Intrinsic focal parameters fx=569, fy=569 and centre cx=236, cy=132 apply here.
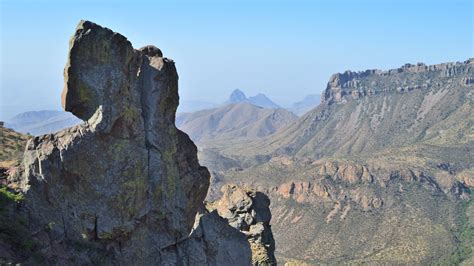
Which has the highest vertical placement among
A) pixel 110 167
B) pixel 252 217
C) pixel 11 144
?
pixel 11 144

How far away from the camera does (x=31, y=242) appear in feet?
71.8

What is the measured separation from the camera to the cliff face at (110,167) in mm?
23641

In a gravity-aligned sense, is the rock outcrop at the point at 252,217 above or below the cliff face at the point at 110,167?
below

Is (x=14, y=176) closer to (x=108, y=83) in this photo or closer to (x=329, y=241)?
(x=108, y=83)

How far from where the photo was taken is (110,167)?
81.2 ft

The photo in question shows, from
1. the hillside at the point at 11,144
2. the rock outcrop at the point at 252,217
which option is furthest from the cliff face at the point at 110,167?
the hillside at the point at 11,144

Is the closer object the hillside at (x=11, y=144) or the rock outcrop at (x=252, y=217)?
the hillside at (x=11, y=144)

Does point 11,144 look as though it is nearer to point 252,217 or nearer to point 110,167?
point 252,217

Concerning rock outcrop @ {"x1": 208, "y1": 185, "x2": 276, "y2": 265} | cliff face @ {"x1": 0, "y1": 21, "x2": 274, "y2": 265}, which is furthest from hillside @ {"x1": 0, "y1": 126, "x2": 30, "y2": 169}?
cliff face @ {"x1": 0, "y1": 21, "x2": 274, "y2": 265}

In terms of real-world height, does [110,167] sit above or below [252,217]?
above

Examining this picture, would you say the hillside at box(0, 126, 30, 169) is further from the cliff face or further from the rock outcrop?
the cliff face

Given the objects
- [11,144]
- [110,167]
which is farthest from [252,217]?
[110,167]

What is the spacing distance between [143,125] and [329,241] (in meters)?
158

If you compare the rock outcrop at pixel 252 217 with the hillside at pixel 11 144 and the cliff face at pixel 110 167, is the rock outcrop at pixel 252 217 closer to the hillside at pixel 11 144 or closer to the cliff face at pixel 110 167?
the cliff face at pixel 110 167
